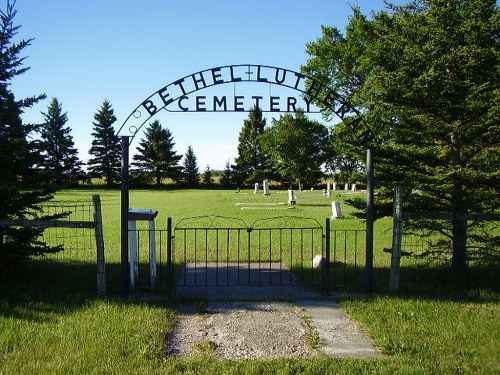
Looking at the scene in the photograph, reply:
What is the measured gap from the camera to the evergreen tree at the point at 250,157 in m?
62.2

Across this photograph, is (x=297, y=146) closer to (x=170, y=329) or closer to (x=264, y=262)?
(x=264, y=262)

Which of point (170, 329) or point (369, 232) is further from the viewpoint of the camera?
point (369, 232)

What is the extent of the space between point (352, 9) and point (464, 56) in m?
20.0

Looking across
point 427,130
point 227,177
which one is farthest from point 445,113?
point 227,177

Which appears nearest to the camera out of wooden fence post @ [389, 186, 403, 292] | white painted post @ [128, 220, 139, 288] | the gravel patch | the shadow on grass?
the gravel patch

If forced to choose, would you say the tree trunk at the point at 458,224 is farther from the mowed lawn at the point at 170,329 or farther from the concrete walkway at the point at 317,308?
the concrete walkway at the point at 317,308

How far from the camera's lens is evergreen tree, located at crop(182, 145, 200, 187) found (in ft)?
209

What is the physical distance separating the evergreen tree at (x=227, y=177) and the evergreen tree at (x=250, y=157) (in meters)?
0.68

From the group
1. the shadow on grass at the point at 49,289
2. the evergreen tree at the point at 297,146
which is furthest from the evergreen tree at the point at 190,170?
the shadow on grass at the point at 49,289

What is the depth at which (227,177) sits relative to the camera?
63406mm

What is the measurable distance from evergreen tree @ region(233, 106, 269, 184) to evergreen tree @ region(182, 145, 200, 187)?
5.42 metres

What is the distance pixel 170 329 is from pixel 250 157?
191ft

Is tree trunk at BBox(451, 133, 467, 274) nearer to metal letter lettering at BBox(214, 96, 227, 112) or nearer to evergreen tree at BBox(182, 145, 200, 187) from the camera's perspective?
metal letter lettering at BBox(214, 96, 227, 112)

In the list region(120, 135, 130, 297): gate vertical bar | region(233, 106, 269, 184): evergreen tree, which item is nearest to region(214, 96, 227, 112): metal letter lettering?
region(120, 135, 130, 297): gate vertical bar
